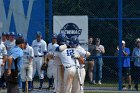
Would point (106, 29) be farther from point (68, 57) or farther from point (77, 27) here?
point (68, 57)

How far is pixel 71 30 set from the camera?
910 inches

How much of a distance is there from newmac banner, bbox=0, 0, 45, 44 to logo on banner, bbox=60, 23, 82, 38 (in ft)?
3.03

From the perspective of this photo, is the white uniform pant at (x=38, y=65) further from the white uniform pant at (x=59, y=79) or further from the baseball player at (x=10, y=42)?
the white uniform pant at (x=59, y=79)

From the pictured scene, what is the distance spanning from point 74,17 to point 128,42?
4.14m

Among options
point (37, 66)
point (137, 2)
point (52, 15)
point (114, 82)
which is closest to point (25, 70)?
point (37, 66)

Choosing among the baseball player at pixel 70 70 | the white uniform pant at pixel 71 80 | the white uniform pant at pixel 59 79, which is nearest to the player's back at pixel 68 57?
the baseball player at pixel 70 70

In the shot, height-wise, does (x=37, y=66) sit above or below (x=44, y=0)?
below

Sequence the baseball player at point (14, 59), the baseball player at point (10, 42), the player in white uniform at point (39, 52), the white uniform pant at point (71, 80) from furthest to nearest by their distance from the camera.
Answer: the player in white uniform at point (39, 52), the baseball player at point (10, 42), the baseball player at point (14, 59), the white uniform pant at point (71, 80)

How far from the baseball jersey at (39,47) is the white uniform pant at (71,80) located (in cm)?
623

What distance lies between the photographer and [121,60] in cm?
2333

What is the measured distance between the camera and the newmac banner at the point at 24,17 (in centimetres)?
2347

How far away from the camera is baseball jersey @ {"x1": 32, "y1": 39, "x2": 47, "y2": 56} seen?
23062mm

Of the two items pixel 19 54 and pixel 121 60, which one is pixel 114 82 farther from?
pixel 19 54

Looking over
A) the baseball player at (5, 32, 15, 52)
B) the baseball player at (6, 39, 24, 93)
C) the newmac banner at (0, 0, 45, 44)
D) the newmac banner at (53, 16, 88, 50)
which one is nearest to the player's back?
the baseball player at (6, 39, 24, 93)
